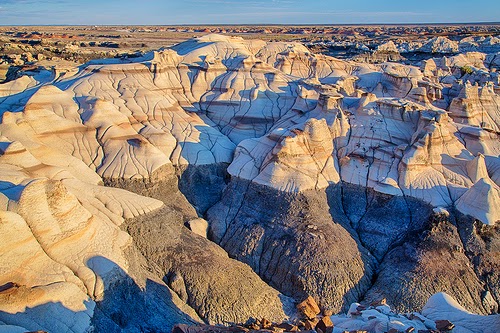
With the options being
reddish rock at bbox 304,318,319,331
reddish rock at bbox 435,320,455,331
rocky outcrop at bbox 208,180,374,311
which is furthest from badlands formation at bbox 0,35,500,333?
reddish rock at bbox 304,318,319,331

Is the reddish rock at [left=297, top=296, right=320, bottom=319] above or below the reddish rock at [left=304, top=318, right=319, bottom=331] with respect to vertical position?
below

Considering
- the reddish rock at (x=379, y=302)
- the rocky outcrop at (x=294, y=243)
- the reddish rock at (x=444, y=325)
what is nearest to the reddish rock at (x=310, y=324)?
the reddish rock at (x=379, y=302)

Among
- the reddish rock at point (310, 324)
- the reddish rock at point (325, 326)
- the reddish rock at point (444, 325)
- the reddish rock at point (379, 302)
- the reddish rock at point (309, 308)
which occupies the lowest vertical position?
the reddish rock at point (309, 308)

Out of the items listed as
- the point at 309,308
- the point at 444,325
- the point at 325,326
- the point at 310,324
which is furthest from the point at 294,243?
the point at 444,325

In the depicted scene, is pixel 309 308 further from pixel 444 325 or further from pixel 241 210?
pixel 241 210

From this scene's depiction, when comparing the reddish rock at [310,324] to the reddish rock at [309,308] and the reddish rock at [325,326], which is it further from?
the reddish rock at [309,308]

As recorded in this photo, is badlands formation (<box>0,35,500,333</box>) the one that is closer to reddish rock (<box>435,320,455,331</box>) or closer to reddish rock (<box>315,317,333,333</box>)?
reddish rock (<box>435,320,455,331</box>)

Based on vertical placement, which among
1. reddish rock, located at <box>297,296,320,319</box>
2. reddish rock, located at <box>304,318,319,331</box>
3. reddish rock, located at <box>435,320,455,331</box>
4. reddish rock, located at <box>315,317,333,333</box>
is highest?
reddish rock, located at <box>435,320,455,331</box>
